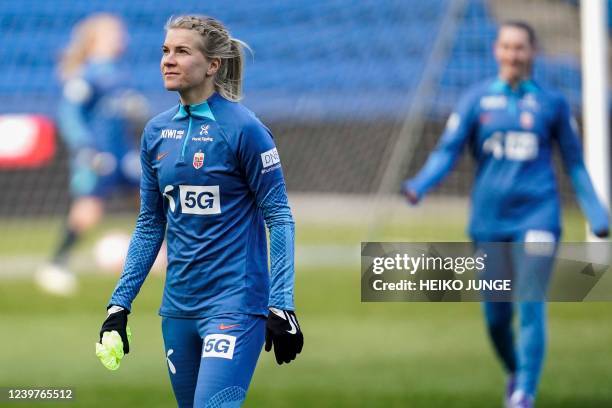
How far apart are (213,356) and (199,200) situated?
52 centimetres

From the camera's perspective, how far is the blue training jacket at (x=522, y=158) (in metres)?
6.67

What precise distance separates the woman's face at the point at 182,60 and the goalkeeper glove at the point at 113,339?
785mm

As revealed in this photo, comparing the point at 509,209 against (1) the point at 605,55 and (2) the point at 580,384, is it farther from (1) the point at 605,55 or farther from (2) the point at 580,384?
(1) the point at 605,55

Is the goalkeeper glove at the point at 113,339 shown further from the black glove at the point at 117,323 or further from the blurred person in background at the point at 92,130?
the blurred person in background at the point at 92,130

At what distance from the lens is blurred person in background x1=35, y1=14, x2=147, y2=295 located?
12.5 m

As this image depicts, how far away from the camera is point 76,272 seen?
14.3 m

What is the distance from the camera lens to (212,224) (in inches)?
164

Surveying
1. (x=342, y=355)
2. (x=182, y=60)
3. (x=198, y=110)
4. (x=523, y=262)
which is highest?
(x=182, y=60)

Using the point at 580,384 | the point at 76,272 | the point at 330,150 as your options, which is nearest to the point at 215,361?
the point at 580,384

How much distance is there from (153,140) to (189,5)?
13.5 metres

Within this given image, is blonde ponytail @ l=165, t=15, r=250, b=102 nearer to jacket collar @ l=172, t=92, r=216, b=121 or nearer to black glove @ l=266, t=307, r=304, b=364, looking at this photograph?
jacket collar @ l=172, t=92, r=216, b=121

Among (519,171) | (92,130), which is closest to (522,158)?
(519,171)

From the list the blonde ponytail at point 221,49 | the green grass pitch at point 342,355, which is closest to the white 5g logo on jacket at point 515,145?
the green grass pitch at point 342,355

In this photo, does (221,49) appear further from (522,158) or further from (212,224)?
(522,158)
